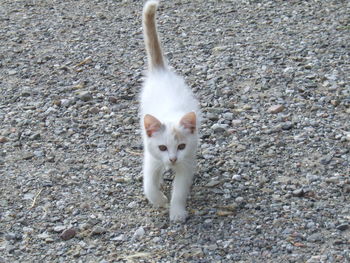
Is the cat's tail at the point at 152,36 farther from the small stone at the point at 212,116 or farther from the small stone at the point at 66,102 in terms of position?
the small stone at the point at 66,102

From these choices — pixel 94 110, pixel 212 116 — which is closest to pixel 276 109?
pixel 212 116

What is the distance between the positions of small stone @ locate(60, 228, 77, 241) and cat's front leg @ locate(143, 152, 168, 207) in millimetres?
623

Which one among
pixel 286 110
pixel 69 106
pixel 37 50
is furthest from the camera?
pixel 37 50

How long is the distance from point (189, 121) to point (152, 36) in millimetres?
1151

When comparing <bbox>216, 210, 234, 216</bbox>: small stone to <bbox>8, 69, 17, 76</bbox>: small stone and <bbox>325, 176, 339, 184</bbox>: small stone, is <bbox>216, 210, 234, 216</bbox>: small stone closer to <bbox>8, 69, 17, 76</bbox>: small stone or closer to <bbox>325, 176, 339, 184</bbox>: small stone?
<bbox>325, 176, 339, 184</bbox>: small stone

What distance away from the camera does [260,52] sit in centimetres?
769

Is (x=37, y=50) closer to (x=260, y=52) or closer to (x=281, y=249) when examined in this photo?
(x=260, y=52)

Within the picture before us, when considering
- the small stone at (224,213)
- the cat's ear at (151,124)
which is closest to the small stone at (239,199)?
the small stone at (224,213)

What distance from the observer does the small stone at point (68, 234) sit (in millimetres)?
4695

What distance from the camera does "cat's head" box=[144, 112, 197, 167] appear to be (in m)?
4.55

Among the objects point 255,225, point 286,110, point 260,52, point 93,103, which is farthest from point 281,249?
point 260,52

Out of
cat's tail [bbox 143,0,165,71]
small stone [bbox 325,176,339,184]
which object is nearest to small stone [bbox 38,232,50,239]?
cat's tail [bbox 143,0,165,71]

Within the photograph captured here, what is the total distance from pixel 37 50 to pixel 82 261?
15.7 ft

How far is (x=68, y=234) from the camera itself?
4715 millimetres
